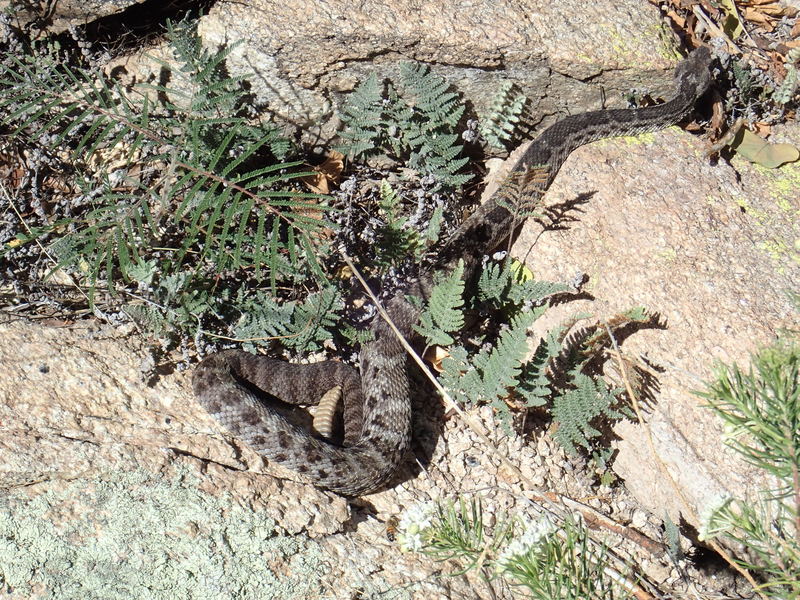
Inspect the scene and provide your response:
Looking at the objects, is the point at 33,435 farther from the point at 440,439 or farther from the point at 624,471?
the point at 624,471

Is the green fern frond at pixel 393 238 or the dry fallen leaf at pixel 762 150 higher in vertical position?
the dry fallen leaf at pixel 762 150

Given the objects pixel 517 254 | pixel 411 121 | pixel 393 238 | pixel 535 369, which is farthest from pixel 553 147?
pixel 535 369

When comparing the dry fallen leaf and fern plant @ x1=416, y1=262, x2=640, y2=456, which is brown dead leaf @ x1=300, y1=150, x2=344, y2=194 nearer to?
fern plant @ x1=416, y1=262, x2=640, y2=456

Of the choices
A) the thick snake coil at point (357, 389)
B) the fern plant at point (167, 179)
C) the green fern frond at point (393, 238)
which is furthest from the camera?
the green fern frond at point (393, 238)

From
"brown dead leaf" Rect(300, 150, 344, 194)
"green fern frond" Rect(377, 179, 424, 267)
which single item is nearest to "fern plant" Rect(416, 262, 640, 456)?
"green fern frond" Rect(377, 179, 424, 267)

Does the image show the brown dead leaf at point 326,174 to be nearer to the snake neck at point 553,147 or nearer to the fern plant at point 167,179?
the fern plant at point 167,179

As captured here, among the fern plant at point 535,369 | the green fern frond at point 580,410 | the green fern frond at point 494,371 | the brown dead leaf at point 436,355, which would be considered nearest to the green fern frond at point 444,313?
the fern plant at point 535,369
